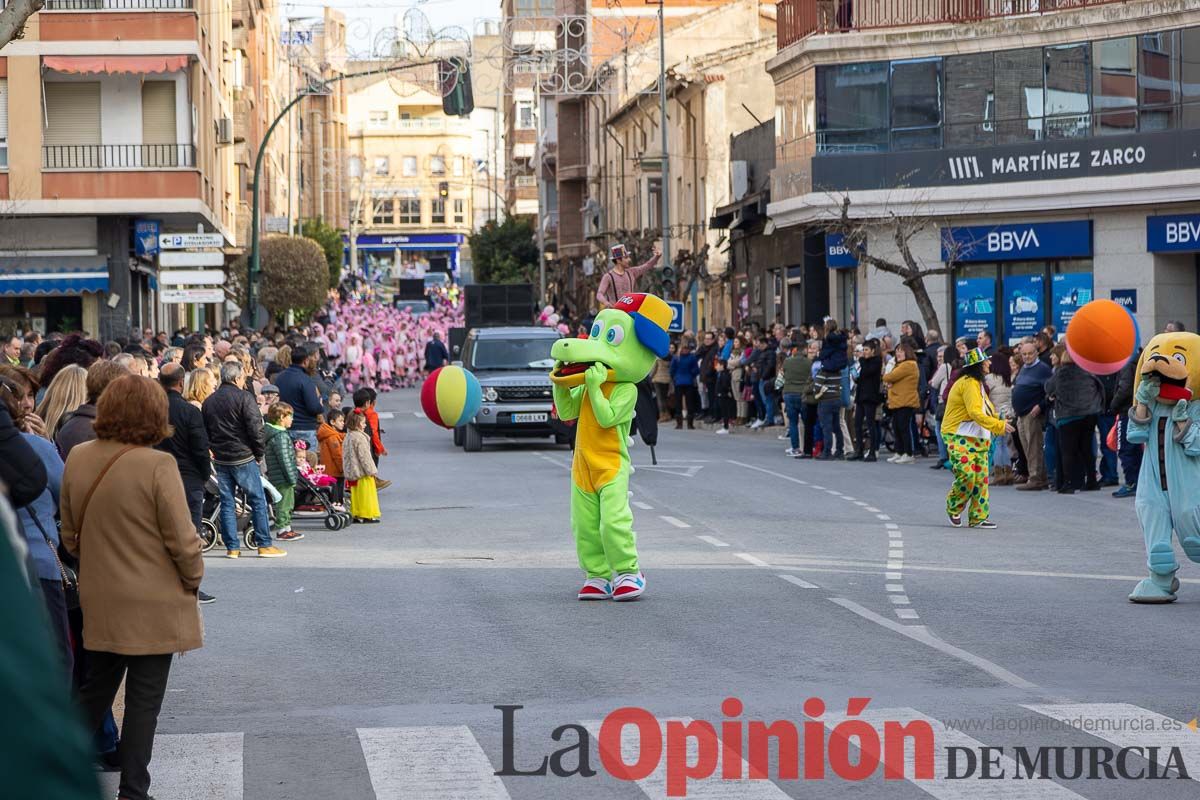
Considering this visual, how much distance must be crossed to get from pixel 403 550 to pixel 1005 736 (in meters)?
9.10

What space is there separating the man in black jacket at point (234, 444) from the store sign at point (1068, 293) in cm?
2328

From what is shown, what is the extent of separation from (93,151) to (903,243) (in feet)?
54.4

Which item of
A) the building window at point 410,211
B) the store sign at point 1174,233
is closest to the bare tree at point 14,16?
the store sign at point 1174,233

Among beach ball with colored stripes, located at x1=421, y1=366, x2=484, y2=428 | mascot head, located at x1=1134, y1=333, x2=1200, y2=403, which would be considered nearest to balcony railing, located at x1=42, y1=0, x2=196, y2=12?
beach ball with colored stripes, located at x1=421, y1=366, x2=484, y2=428

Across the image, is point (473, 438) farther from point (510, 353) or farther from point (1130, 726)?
point (1130, 726)

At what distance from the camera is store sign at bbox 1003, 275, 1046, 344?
3662cm

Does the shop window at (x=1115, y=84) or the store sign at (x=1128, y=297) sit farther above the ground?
the shop window at (x=1115, y=84)

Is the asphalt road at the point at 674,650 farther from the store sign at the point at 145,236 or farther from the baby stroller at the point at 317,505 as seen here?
the store sign at the point at 145,236

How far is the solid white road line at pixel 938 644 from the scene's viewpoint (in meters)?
9.03

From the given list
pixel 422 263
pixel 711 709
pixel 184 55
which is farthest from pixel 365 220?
pixel 711 709

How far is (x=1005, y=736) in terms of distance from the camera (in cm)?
752

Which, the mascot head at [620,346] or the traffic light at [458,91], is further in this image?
the traffic light at [458,91]

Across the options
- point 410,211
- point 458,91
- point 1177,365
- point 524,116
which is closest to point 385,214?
point 410,211

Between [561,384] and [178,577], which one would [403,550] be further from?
[178,577]
